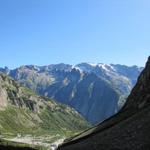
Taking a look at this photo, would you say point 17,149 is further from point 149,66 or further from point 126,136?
point 149,66

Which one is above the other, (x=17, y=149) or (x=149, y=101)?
(x=149, y=101)

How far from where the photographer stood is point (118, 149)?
172 feet

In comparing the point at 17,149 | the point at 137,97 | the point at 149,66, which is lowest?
the point at 17,149

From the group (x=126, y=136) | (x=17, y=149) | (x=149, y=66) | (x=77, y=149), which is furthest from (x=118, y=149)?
(x=149, y=66)

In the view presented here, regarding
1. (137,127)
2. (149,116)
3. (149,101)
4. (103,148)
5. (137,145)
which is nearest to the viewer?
(137,145)

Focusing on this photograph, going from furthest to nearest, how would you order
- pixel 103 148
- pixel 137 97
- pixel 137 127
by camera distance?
pixel 137 97, pixel 137 127, pixel 103 148

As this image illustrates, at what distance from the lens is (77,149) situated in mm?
69562

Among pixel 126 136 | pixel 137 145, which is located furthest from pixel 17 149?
pixel 137 145

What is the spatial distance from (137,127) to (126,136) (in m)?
3.98

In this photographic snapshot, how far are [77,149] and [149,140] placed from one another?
21.6 m

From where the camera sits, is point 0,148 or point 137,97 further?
point 137,97

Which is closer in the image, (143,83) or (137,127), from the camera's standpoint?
(137,127)

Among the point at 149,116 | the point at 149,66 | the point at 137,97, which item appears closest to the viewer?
the point at 149,116

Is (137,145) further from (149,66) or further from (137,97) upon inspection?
(149,66)
